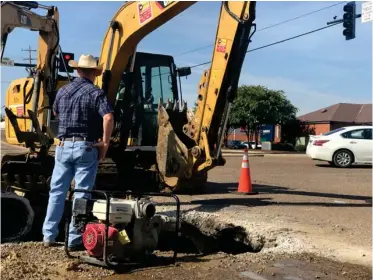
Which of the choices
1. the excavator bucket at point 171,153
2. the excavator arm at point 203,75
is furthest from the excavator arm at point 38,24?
the excavator bucket at point 171,153

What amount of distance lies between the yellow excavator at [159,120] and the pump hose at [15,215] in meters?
1.39

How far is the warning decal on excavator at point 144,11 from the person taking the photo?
826cm

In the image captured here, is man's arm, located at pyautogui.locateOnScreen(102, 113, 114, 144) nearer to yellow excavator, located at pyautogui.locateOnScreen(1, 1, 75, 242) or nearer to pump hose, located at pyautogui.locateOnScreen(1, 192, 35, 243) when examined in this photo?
pump hose, located at pyautogui.locateOnScreen(1, 192, 35, 243)

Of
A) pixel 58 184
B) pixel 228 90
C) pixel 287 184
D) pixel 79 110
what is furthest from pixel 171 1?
pixel 287 184

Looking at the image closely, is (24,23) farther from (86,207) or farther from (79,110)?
(86,207)

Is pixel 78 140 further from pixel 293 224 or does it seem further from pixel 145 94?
pixel 145 94

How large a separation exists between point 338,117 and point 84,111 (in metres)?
48.2

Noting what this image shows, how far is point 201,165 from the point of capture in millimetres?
8750

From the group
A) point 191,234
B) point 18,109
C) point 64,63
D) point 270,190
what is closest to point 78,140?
point 191,234

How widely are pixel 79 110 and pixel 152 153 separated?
5045 mm

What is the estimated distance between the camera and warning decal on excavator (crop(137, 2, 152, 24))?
27.1ft

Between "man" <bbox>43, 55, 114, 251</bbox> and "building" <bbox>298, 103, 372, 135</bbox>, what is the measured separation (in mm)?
44758

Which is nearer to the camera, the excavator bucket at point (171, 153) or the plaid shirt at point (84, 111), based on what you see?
the plaid shirt at point (84, 111)

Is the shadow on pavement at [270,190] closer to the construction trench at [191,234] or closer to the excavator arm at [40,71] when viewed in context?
the construction trench at [191,234]
